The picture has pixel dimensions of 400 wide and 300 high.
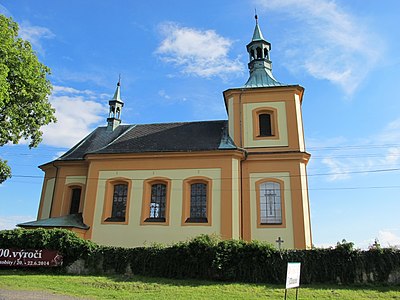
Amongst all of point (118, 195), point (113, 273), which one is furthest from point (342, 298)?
point (118, 195)

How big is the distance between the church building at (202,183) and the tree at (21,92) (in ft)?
11.8

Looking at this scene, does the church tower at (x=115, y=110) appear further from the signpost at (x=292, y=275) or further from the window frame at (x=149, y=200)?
the signpost at (x=292, y=275)

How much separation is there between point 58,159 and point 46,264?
9.83m

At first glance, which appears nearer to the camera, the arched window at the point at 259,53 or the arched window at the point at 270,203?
the arched window at the point at 270,203

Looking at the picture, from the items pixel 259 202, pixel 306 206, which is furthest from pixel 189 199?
pixel 306 206

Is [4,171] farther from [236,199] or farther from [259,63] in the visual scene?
[259,63]

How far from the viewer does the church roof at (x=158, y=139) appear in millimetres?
20344

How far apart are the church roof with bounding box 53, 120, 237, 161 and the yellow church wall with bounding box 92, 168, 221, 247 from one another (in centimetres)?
146

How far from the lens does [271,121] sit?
832 inches

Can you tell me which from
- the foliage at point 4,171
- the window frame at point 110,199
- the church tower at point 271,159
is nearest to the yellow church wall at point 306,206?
the church tower at point 271,159

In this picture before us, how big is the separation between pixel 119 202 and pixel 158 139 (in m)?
4.81

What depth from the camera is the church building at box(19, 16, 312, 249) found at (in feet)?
60.0

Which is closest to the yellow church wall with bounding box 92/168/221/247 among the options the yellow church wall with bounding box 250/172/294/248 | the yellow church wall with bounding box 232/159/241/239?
the yellow church wall with bounding box 232/159/241/239

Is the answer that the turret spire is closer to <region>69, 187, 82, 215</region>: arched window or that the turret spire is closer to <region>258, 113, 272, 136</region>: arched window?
<region>258, 113, 272, 136</region>: arched window
